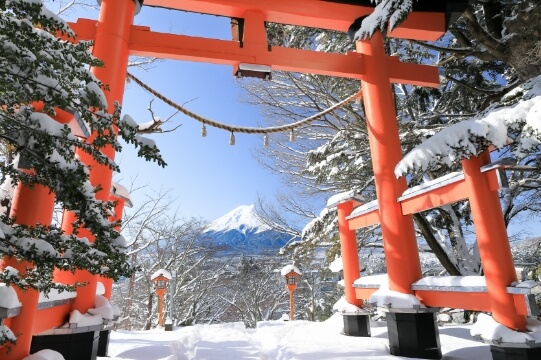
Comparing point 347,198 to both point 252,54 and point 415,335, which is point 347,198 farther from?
point 252,54

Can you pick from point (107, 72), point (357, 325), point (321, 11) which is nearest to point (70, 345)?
point (107, 72)

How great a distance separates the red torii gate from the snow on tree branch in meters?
0.33

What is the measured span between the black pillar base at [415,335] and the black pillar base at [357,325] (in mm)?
Answer: 1123

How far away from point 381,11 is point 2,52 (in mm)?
3473

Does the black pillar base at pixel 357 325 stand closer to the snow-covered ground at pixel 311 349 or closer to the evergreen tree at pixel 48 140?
the snow-covered ground at pixel 311 349

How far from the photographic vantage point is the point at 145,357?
3.49 metres

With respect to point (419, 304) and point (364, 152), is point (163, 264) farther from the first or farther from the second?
point (419, 304)

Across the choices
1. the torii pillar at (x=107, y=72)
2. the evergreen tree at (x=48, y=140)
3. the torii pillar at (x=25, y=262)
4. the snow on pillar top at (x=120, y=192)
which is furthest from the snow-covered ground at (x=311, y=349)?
the evergreen tree at (x=48, y=140)

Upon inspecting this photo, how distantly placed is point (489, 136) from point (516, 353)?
1.55m

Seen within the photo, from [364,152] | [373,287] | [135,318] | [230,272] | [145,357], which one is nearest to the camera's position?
[145,357]

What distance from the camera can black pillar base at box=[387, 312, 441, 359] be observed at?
308cm

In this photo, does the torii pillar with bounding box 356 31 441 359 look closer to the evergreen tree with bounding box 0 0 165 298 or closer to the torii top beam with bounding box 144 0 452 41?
the torii top beam with bounding box 144 0 452 41

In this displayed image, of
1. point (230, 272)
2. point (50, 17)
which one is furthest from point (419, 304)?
point (230, 272)

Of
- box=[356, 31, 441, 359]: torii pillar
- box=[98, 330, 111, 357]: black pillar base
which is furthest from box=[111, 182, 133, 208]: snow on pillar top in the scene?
box=[356, 31, 441, 359]: torii pillar
